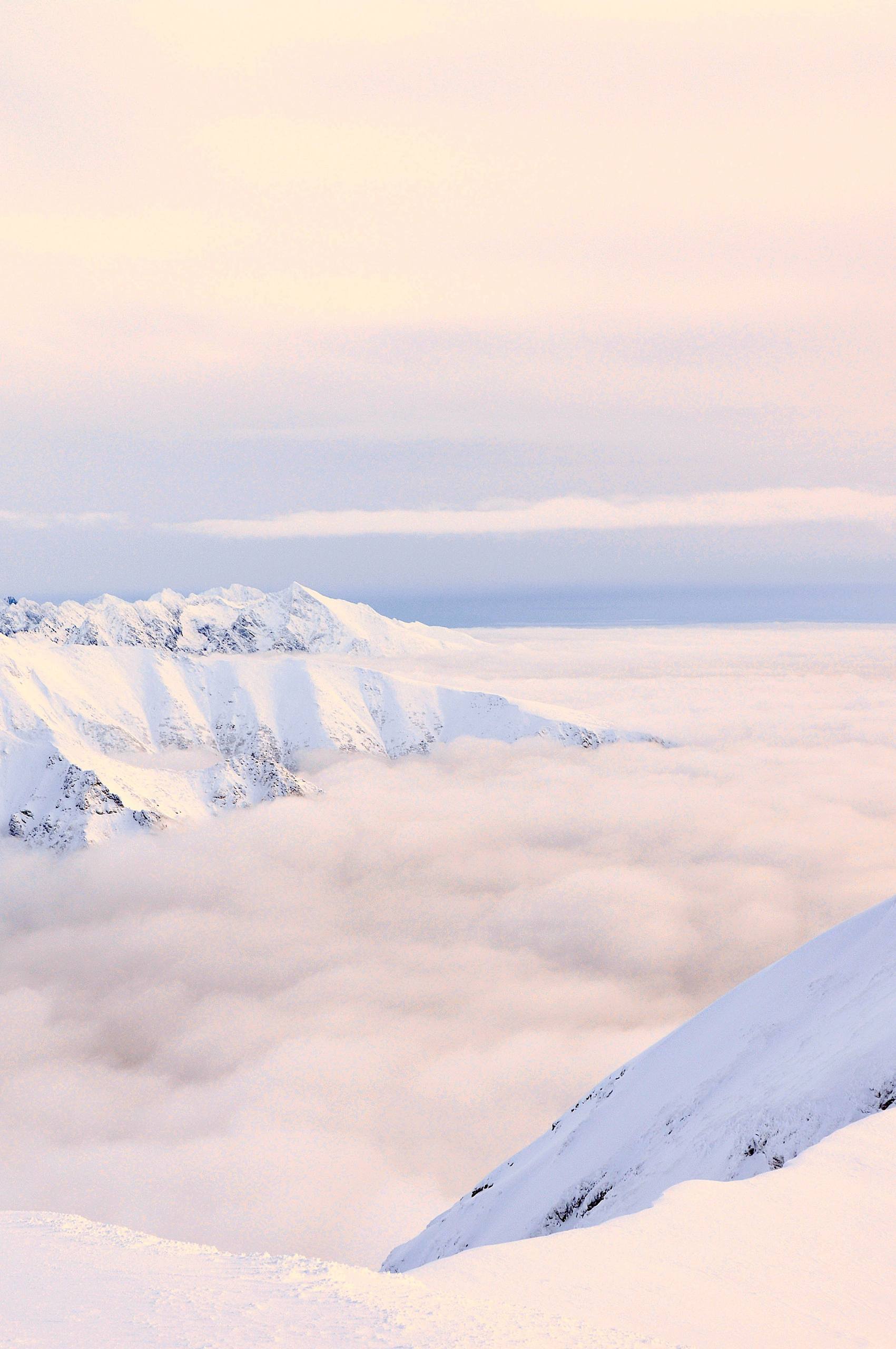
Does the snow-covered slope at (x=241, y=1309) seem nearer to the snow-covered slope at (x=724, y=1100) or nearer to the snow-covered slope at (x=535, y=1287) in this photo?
the snow-covered slope at (x=535, y=1287)

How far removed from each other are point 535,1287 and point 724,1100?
3463cm

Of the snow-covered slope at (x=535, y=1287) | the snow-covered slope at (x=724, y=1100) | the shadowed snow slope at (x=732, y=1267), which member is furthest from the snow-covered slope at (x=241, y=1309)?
the snow-covered slope at (x=724, y=1100)

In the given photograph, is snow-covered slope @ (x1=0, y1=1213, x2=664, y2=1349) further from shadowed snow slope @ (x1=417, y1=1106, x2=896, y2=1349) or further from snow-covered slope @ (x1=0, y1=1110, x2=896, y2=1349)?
shadowed snow slope @ (x1=417, y1=1106, x2=896, y2=1349)

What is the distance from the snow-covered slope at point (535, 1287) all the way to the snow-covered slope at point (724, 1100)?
462 inches

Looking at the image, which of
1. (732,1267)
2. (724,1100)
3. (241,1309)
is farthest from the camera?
(724,1100)

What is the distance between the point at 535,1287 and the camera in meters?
18.7

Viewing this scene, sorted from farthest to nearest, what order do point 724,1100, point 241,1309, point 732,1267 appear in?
point 724,1100
point 732,1267
point 241,1309

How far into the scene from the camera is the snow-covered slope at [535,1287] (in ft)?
47.3

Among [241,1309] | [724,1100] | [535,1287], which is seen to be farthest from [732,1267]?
[724,1100]

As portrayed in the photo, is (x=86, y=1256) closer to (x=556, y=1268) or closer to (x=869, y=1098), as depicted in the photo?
(x=556, y=1268)

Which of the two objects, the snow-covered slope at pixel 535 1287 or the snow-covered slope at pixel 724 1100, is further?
the snow-covered slope at pixel 724 1100

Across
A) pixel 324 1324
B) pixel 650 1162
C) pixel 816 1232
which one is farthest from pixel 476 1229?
pixel 324 1324

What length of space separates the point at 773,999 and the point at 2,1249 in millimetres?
55847

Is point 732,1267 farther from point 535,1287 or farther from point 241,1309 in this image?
point 241,1309
